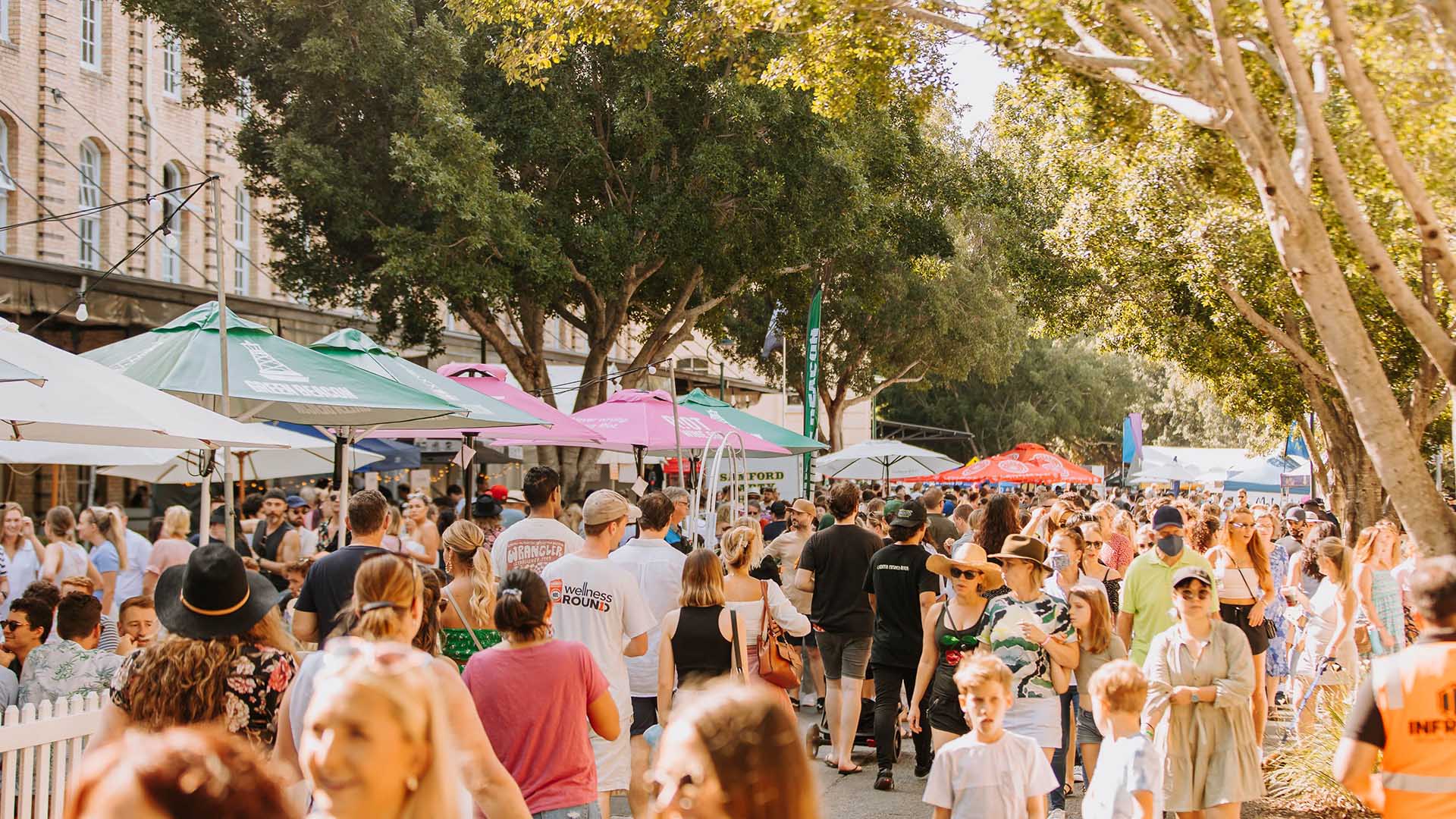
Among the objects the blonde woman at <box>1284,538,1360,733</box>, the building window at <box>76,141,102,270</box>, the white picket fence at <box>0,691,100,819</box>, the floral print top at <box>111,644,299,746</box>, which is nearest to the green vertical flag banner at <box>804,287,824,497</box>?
the blonde woman at <box>1284,538,1360,733</box>

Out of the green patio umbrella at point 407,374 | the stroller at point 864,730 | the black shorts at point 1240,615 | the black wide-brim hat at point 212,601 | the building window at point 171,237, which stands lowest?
the stroller at point 864,730

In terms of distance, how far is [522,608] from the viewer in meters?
4.71

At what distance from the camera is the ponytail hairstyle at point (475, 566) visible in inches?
244

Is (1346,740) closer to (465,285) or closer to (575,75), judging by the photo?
(465,285)

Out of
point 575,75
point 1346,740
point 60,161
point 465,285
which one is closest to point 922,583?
point 1346,740

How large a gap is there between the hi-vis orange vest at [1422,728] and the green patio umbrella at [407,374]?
7.04 meters

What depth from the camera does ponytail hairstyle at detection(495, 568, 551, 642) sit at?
15.5ft

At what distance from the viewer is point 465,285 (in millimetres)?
19609

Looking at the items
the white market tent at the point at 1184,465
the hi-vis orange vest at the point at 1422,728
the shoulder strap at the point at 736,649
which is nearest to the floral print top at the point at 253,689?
the shoulder strap at the point at 736,649

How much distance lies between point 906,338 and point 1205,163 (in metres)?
23.2

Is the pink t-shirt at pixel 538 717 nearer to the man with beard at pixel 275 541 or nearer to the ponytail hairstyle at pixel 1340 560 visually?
the man with beard at pixel 275 541

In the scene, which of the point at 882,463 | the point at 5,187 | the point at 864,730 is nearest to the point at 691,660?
the point at 864,730

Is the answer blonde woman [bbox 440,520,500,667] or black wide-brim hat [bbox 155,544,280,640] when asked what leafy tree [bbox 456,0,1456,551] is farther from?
black wide-brim hat [bbox 155,544,280,640]

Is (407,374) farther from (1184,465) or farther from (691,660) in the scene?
(1184,465)
